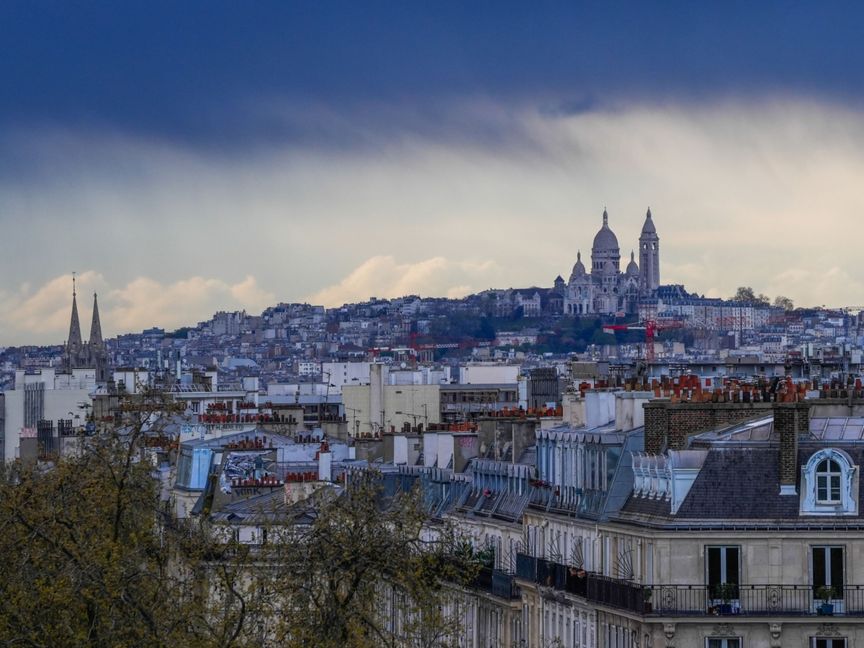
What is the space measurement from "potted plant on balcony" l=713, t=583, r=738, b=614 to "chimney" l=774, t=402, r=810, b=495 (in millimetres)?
1547

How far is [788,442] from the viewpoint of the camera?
43.5 metres

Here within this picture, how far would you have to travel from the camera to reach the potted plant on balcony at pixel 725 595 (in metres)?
42.7

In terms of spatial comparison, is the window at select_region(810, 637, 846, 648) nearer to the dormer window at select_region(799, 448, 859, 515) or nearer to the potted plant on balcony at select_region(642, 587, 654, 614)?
the dormer window at select_region(799, 448, 859, 515)

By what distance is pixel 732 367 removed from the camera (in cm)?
6856

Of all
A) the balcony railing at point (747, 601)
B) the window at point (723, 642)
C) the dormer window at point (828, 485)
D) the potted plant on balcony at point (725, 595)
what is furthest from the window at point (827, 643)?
the dormer window at point (828, 485)

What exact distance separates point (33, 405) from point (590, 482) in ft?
396

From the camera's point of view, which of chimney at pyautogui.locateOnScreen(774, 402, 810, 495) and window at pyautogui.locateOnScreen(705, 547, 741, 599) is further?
chimney at pyautogui.locateOnScreen(774, 402, 810, 495)

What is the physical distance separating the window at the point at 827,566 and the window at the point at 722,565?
102cm

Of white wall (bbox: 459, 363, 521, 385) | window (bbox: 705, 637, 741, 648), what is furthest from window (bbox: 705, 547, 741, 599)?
white wall (bbox: 459, 363, 521, 385)

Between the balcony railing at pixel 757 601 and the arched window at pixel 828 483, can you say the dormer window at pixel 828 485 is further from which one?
the balcony railing at pixel 757 601

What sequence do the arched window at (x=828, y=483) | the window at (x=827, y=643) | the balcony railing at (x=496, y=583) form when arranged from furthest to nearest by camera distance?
the balcony railing at (x=496, y=583)
the arched window at (x=828, y=483)
the window at (x=827, y=643)

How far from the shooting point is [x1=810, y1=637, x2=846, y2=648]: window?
42344 mm

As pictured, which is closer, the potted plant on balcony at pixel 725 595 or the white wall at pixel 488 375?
the potted plant on balcony at pixel 725 595

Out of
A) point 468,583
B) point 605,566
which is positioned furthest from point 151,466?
point 605,566
